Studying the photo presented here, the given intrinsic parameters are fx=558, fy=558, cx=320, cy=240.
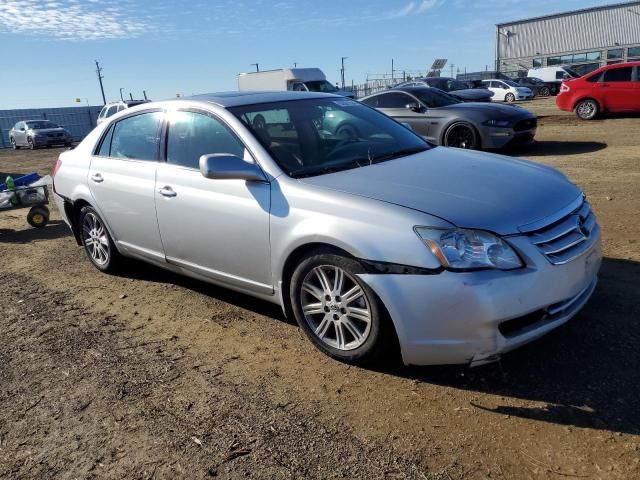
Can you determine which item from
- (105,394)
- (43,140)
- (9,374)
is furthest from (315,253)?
(43,140)

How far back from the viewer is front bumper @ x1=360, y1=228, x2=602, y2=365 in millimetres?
2768

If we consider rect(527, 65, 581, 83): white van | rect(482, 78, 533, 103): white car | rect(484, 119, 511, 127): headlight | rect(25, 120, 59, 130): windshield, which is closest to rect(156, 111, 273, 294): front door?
rect(484, 119, 511, 127): headlight

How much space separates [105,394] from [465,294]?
2138 millimetres

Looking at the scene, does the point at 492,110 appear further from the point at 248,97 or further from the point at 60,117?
the point at 60,117

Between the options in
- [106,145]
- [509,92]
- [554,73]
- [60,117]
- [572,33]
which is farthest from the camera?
[572,33]

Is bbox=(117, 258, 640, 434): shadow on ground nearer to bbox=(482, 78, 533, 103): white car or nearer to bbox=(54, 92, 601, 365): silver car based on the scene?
bbox=(54, 92, 601, 365): silver car

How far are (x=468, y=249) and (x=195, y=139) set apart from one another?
2.29 meters

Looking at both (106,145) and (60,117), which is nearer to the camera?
(106,145)

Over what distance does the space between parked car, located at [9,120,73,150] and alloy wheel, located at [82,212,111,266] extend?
2285 centimetres

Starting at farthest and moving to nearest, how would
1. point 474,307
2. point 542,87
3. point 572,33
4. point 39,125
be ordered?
point 572,33
point 542,87
point 39,125
point 474,307

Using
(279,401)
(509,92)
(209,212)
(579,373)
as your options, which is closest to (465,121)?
(209,212)

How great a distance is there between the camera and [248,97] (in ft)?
14.2

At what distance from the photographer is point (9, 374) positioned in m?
3.63

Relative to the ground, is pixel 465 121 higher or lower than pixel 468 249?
lower
